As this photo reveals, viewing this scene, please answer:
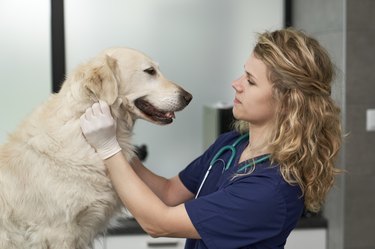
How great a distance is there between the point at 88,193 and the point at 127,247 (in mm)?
1171

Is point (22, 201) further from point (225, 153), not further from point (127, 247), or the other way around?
point (127, 247)

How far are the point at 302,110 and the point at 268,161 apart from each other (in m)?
0.17

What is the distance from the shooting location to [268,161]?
1.47m

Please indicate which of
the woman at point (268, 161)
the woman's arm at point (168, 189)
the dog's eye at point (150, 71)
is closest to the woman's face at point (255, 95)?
the woman at point (268, 161)

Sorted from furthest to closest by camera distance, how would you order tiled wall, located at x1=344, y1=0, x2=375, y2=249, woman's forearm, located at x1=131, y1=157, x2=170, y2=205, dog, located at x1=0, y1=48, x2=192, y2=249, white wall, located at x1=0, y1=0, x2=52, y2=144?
white wall, located at x1=0, y1=0, x2=52, y2=144
tiled wall, located at x1=344, y1=0, x2=375, y2=249
woman's forearm, located at x1=131, y1=157, x2=170, y2=205
dog, located at x1=0, y1=48, x2=192, y2=249

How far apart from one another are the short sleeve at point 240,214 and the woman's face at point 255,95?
0.60 feet

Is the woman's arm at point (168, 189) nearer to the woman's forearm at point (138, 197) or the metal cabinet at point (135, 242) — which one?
the woman's forearm at point (138, 197)

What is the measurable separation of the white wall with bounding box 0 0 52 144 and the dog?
4.21 feet

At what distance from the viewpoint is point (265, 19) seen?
3.02 meters

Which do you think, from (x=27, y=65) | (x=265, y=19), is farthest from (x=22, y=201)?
(x=265, y=19)

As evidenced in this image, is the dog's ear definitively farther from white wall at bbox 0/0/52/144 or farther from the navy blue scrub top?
white wall at bbox 0/0/52/144

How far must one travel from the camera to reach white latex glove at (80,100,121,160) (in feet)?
4.88

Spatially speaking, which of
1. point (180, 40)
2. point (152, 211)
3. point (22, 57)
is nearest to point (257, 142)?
point (152, 211)

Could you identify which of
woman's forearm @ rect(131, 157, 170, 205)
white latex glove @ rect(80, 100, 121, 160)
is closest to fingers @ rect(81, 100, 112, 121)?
white latex glove @ rect(80, 100, 121, 160)
